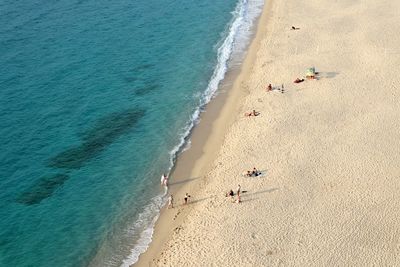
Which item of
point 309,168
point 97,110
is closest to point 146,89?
point 97,110

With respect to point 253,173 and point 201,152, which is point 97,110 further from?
point 253,173

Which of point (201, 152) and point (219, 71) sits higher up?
point (219, 71)

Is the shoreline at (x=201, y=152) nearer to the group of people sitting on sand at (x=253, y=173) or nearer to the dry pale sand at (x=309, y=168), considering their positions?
the dry pale sand at (x=309, y=168)

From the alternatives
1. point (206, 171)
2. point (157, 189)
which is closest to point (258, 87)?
point (206, 171)

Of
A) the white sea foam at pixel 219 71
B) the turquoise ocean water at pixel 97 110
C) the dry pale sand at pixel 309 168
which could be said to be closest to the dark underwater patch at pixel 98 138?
the turquoise ocean water at pixel 97 110

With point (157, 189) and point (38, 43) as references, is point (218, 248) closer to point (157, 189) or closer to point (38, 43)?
point (157, 189)

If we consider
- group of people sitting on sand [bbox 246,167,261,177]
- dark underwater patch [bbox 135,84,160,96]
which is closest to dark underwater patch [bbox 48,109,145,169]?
dark underwater patch [bbox 135,84,160,96]
